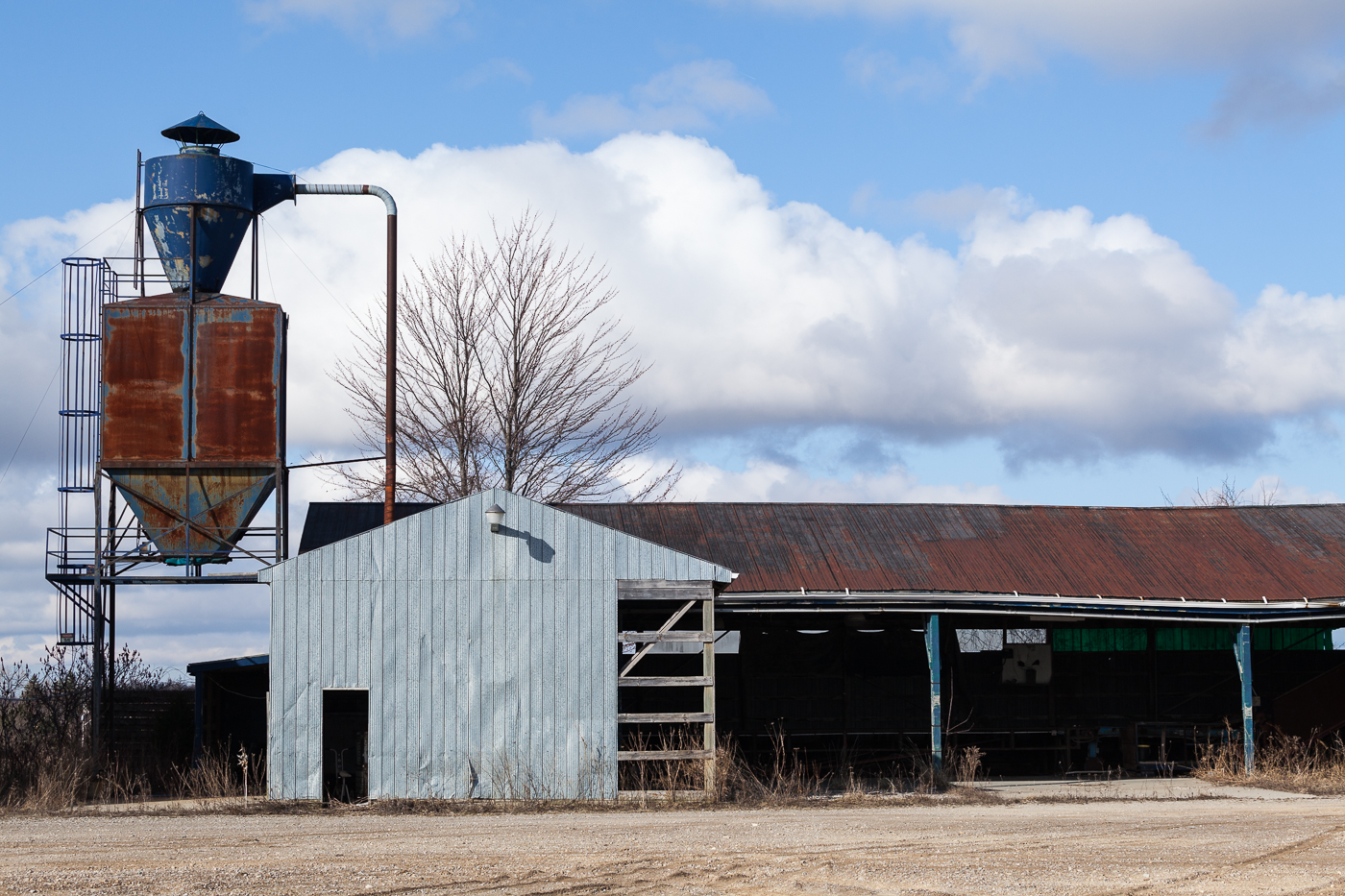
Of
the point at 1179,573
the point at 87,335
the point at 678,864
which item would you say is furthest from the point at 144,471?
the point at 1179,573

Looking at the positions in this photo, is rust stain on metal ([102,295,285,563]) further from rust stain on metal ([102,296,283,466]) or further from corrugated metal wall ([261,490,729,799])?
corrugated metal wall ([261,490,729,799])

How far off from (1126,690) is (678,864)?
55.4 ft

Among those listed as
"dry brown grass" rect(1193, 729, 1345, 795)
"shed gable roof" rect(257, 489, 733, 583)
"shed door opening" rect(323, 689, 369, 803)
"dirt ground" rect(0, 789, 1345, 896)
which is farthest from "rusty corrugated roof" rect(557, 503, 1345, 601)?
"shed door opening" rect(323, 689, 369, 803)

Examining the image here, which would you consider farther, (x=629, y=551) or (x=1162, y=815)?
(x=629, y=551)

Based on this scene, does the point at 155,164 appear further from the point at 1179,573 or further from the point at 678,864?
the point at 1179,573

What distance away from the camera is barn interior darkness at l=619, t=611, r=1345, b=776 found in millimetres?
26703

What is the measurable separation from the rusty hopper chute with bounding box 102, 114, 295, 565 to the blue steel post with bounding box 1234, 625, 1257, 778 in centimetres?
1703

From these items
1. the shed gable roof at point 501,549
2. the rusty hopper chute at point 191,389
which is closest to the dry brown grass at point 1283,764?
the shed gable roof at point 501,549

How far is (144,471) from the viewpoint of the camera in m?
23.0

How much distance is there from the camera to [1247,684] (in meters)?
23.3

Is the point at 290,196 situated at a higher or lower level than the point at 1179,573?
higher

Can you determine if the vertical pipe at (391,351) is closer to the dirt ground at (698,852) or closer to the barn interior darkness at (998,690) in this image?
the barn interior darkness at (998,690)

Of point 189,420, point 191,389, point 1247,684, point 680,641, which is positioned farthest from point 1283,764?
point 191,389

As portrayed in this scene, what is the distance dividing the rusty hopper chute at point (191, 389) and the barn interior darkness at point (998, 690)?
8.61 meters
